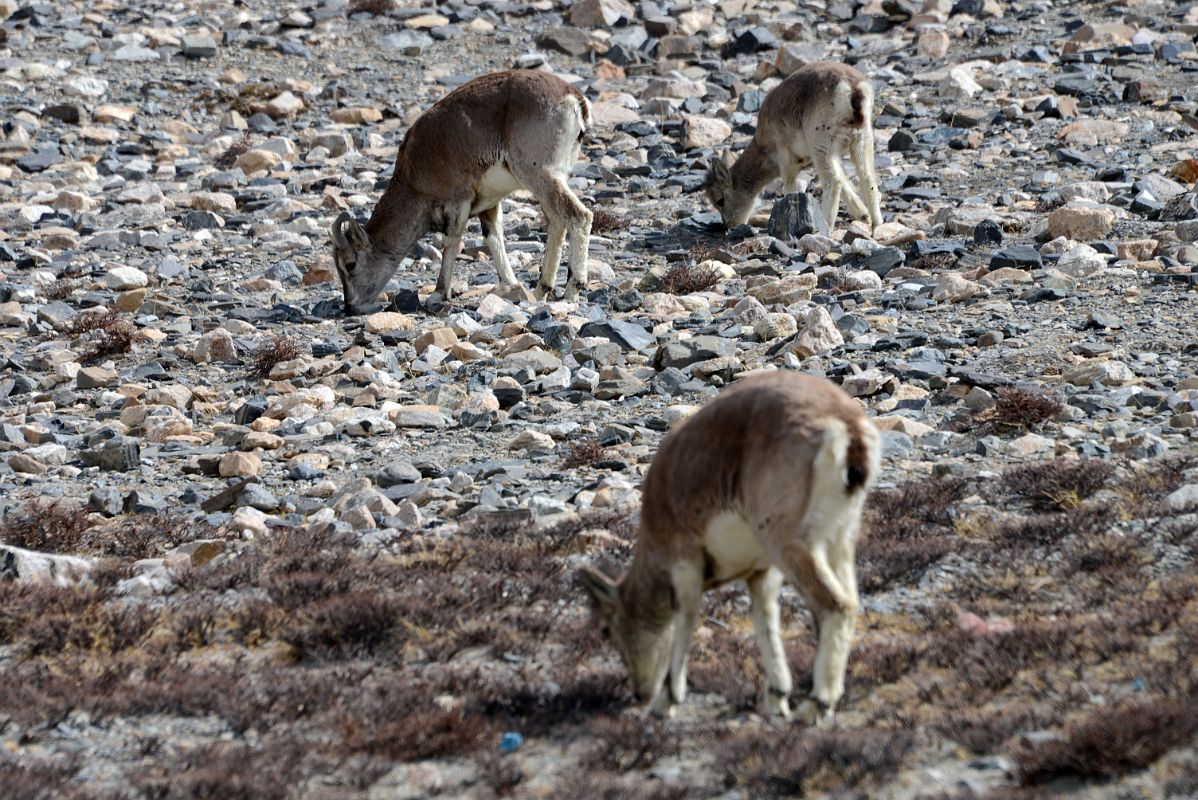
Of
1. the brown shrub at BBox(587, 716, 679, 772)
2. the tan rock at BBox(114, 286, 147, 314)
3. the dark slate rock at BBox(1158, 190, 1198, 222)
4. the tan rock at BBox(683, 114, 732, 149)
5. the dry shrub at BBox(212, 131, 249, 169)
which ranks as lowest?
the dry shrub at BBox(212, 131, 249, 169)

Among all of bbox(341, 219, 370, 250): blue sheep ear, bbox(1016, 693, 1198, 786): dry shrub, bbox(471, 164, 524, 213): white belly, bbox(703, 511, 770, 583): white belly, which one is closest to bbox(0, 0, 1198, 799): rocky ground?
bbox(1016, 693, 1198, 786): dry shrub

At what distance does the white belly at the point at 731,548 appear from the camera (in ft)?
20.3

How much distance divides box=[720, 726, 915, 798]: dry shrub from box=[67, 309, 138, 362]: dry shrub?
36.3 ft

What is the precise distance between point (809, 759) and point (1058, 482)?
14.1 ft

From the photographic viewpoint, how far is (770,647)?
256 inches

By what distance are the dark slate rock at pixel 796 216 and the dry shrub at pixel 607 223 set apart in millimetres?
2202

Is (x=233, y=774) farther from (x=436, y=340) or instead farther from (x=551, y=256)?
(x=551, y=256)

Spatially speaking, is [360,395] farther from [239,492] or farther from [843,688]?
[843,688]

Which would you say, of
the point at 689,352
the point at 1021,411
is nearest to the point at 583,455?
the point at 689,352

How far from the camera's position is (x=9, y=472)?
11.9m

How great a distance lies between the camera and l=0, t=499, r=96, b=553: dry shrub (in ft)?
32.8

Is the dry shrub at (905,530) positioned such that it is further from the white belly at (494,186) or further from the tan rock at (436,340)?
the white belly at (494,186)

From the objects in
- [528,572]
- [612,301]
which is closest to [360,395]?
[612,301]

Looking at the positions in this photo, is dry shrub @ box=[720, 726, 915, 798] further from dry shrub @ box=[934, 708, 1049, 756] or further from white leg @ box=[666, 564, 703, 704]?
white leg @ box=[666, 564, 703, 704]
